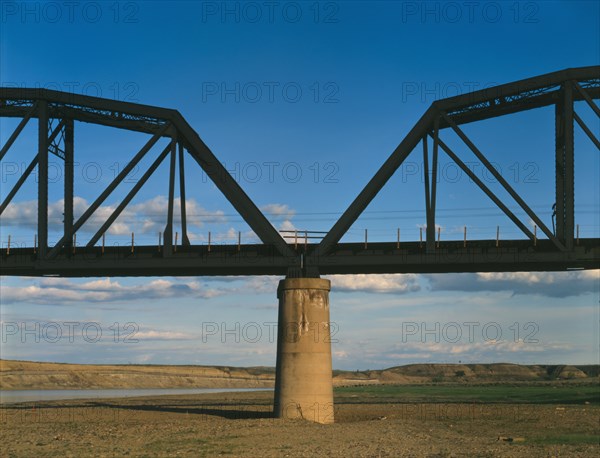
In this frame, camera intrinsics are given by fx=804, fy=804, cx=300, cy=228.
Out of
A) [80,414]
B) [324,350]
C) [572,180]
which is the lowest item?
[80,414]

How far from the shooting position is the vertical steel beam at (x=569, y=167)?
47.2 m

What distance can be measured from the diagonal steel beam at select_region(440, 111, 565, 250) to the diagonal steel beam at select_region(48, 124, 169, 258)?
730 inches

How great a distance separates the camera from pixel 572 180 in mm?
47875

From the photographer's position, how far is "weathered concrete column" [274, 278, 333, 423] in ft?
151

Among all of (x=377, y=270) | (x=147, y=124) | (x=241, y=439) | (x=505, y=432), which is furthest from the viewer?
(x=147, y=124)

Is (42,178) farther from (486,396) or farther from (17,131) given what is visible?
(486,396)

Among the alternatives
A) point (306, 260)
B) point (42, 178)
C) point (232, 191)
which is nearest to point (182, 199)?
point (232, 191)

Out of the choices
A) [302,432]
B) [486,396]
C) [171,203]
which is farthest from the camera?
[486,396]

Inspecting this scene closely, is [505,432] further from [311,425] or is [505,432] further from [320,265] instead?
[320,265]

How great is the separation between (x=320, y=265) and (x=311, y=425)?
970 cm

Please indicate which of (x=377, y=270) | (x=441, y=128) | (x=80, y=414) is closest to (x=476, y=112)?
(x=441, y=128)

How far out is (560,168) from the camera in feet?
164

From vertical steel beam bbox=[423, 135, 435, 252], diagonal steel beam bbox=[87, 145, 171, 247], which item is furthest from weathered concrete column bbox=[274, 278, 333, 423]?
diagonal steel beam bbox=[87, 145, 171, 247]

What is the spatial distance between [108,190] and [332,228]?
1425 centimetres
